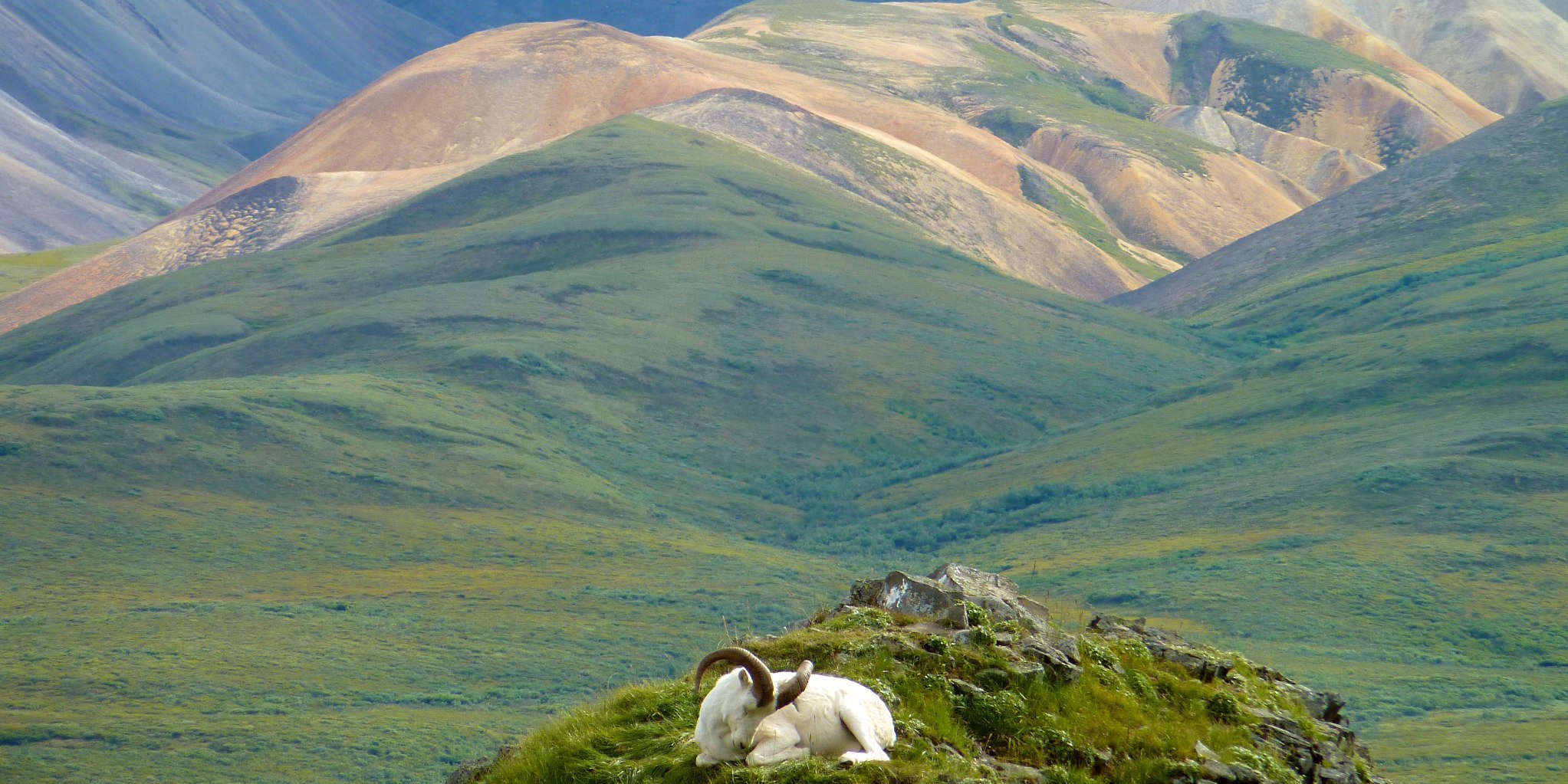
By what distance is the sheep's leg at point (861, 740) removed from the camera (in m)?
11.5

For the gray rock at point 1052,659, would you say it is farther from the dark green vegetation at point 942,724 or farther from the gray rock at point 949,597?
the gray rock at point 949,597

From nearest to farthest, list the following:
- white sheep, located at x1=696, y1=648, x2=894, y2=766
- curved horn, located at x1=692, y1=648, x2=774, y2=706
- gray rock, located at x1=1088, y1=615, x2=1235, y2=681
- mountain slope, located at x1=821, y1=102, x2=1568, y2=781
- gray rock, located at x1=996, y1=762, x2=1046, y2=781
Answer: curved horn, located at x1=692, y1=648, x2=774, y2=706, white sheep, located at x1=696, y1=648, x2=894, y2=766, gray rock, located at x1=996, y1=762, x2=1046, y2=781, gray rock, located at x1=1088, y1=615, x2=1235, y2=681, mountain slope, located at x1=821, y1=102, x2=1568, y2=781

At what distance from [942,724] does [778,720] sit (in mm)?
2277

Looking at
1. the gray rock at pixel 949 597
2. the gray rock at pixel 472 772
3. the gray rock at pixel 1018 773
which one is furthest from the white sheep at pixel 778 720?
the gray rock at pixel 472 772

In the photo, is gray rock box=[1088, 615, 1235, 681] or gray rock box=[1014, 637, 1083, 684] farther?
gray rock box=[1088, 615, 1235, 681]

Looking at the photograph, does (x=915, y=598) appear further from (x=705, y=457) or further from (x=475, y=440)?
(x=705, y=457)

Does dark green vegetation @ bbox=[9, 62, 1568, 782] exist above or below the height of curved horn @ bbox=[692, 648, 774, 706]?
above

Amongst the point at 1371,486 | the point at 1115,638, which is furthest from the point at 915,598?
the point at 1371,486

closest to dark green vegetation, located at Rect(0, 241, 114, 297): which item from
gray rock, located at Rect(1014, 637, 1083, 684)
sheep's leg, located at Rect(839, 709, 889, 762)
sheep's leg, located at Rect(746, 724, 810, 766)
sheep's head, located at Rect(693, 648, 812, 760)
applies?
gray rock, located at Rect(1014, 637, 1083, 684)

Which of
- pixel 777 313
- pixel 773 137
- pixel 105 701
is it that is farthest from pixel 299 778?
pixel 773 137

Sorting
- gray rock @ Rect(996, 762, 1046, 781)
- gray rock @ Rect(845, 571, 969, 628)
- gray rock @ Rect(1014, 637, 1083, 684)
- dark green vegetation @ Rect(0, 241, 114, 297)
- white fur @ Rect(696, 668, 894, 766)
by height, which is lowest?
gray rock @ Rect(996, 762, 1046, 781)

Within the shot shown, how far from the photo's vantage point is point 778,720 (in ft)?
37.6

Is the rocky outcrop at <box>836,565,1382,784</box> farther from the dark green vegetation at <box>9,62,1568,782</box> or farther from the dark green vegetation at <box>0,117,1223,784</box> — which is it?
the dark green vegetation at <box>0,117,1223,784</box>

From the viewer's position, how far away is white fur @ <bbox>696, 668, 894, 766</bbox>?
11383mm
